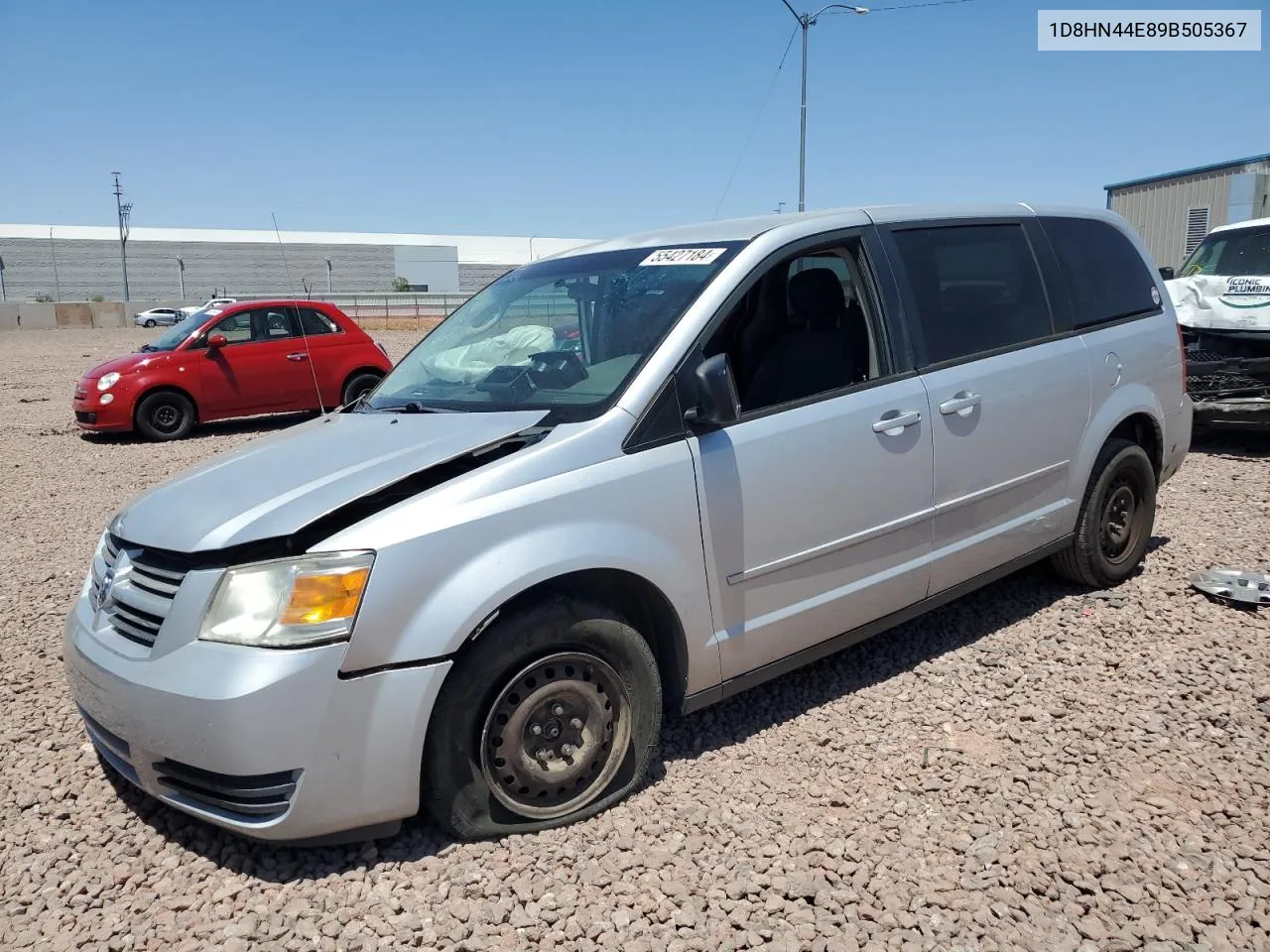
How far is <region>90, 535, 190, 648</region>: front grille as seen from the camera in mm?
2809

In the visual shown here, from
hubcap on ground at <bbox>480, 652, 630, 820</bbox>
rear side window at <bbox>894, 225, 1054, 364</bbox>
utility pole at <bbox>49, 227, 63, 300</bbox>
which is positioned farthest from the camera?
utility pole at <bbox>49, 227, 63, 300</bbox>

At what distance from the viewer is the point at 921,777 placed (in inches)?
131

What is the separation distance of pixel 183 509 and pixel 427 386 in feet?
3.79

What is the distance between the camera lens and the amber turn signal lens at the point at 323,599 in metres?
2.60

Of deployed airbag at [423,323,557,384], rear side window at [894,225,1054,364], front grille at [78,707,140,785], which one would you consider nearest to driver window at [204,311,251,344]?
deployed airbag at [423,323,557,384]

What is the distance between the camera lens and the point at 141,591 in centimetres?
291

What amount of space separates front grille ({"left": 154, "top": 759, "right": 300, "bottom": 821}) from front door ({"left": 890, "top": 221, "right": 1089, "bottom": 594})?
2.60 m

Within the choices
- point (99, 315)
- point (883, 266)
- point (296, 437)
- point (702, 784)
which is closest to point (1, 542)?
point (296, 437)

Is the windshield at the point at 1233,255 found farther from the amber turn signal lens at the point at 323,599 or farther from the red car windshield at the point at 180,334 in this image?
the red car windshield at the point at 180,334

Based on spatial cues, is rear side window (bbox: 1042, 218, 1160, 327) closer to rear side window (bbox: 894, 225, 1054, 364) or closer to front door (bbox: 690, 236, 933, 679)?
rear side window (bbox: 894, 225, 1054, 364)

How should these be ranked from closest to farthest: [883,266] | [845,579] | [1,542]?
[845,579] < [883,266] < [1,542]

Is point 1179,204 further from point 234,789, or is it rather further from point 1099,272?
point 234,789

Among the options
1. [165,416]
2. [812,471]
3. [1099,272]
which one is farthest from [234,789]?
[165,416]

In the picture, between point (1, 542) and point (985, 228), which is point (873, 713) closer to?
point (985, 228)
